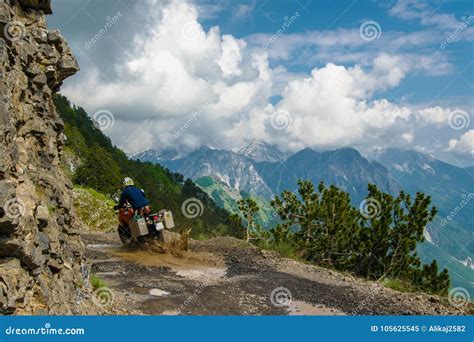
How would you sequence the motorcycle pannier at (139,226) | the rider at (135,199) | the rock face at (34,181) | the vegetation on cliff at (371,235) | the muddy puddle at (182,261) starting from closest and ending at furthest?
the rock face at (34,181), the muddy puddle at (182,261), the motorcycle pannier at (139,226), the rider at (135,199), the vegetation on cliff at (371,235)

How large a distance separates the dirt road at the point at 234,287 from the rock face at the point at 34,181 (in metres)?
1.66

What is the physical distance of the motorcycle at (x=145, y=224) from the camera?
573 inches

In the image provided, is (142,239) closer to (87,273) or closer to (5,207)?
(87,273)

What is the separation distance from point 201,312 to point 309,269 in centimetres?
677

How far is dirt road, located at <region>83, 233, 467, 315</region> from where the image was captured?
1015 centimetres

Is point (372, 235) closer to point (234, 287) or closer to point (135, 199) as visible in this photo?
point (135, 199)

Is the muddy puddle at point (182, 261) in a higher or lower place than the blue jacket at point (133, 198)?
lower

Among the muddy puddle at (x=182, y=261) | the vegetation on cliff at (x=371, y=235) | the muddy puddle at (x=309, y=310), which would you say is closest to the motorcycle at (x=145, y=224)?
the muddy puddle at (x=182, y=261)

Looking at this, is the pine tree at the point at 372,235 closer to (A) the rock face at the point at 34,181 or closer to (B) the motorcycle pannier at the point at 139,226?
(B) the motorcycle pannier at the point at 139,226

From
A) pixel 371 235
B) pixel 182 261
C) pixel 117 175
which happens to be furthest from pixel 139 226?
pixel 117 175

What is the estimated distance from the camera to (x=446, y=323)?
7.16 meters

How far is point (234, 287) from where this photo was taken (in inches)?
471

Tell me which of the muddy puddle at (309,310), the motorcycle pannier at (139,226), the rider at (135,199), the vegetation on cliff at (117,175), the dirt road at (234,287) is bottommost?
the muddy puddle at (309,310)

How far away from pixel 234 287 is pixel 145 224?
4044 mm
